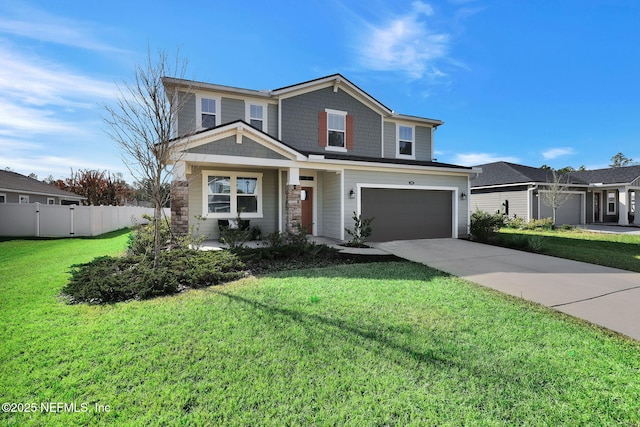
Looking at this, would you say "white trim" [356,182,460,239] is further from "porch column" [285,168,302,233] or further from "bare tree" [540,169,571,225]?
"bare tree" [540,169,571,225]

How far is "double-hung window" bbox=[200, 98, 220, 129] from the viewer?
1166 centimetres

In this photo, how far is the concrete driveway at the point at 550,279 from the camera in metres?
4.69

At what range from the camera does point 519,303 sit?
5.03 metres

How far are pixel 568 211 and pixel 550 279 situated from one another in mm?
20689

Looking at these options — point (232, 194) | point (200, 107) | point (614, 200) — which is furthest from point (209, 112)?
point (614, 200)

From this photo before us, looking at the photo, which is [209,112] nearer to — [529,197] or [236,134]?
[236,134]

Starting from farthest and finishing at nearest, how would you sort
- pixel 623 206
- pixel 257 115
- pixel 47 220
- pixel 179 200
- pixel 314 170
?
1. pixel 623 206
2. pixel 47 220
3. pixel 314 170
4. pixel 257 115
5. pixel 179 200

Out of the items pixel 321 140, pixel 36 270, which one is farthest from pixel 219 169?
pixel 36 270

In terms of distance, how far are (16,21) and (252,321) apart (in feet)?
28.9

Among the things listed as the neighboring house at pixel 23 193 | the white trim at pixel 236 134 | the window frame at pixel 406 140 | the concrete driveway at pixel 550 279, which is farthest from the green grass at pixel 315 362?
the neighboring house at pixel 23 193

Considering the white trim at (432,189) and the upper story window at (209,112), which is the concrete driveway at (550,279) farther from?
the upper story window at (209,112)

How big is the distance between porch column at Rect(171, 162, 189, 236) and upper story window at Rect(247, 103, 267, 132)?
4340 mm

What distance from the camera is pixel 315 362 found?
3068 millimetres

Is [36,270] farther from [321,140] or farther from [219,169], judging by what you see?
[321,140]
